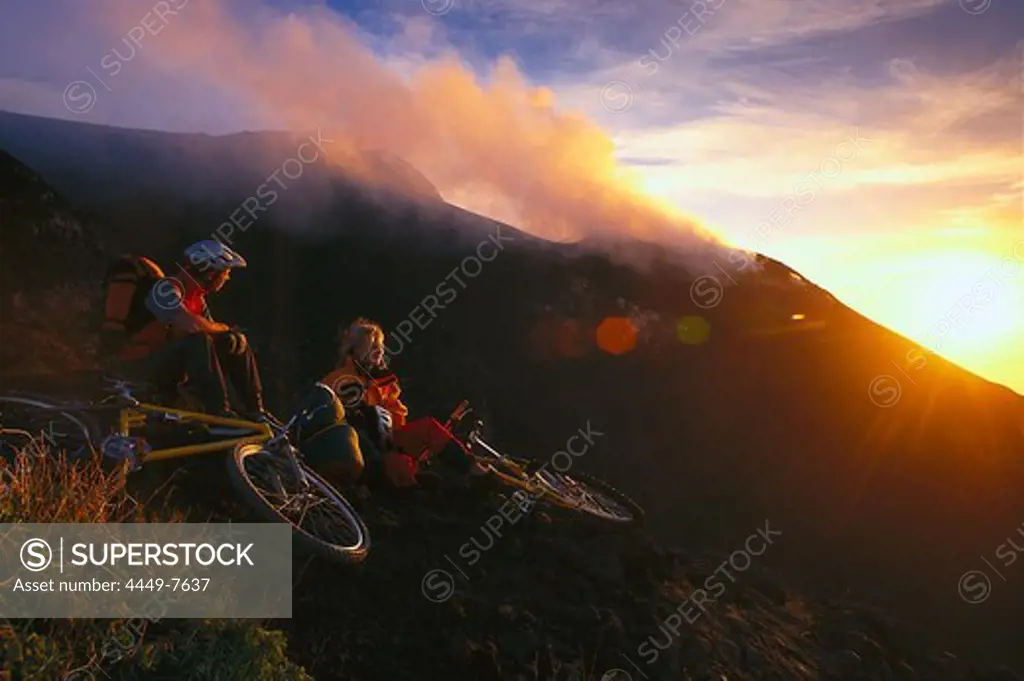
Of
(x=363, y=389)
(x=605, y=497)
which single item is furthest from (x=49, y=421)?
(x=605, y=497)

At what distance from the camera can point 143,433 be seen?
6.30 metres

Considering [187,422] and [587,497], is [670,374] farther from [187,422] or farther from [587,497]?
[187,422]

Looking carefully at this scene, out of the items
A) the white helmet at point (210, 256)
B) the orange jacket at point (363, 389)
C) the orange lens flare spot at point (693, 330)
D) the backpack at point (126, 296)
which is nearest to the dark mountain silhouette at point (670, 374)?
the orange lens flare spot at point (693, 330)

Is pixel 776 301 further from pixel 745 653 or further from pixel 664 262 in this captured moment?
pixel 745 653

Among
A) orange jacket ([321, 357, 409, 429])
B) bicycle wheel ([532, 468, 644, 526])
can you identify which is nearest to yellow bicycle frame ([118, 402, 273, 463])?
orange jacket ([321, 357, 409, 429])

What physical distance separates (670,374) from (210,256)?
491 inches

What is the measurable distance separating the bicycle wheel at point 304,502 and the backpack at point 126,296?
1346 millimetres

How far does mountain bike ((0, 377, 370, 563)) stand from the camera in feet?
18.7

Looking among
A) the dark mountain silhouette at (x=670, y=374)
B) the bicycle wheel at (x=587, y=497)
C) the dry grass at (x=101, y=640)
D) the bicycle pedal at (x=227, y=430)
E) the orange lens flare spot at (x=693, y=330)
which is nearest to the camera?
the dry grass at (x=101, y=640)

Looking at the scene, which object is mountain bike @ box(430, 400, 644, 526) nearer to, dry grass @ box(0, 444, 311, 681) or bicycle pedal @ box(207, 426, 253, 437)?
bicycle pedal @ box(207, 426, 253, 437)

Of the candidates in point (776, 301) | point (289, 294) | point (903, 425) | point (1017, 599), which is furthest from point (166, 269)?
point (1017, 599)

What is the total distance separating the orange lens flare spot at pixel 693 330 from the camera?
744 inches

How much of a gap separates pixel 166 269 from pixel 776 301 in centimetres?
1274

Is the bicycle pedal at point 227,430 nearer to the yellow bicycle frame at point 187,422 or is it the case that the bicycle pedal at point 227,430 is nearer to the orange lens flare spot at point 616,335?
the yellow bicycle frame at point 187,422
